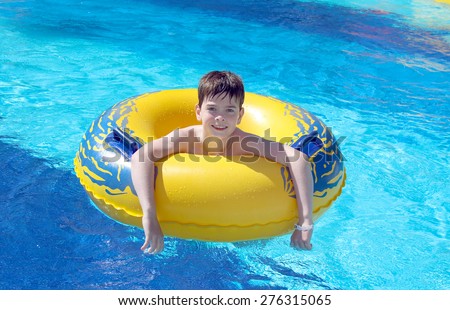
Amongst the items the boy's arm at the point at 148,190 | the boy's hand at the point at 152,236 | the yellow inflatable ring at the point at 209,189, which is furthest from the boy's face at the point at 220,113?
the boy's hand at the point at 152,236

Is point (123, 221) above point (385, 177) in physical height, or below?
above

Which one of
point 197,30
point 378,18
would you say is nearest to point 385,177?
point 197,30

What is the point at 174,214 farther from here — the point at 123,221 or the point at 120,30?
the point at 120,30

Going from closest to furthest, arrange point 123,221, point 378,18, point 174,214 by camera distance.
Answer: point 174,214, point 123,221, point 378,18

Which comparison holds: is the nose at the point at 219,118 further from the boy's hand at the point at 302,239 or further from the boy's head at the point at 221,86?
the boy's hand at the point at 302,239

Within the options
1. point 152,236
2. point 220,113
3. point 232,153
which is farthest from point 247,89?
point 152,236

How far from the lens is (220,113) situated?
279cm

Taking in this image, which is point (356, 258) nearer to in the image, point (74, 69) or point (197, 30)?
point (74, 69)

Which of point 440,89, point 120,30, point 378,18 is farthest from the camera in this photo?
point 378,18

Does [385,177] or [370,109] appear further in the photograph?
[370,109]

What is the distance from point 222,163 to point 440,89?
15.0 ft

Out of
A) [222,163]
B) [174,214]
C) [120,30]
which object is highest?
[222,163]

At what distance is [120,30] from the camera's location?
830cm

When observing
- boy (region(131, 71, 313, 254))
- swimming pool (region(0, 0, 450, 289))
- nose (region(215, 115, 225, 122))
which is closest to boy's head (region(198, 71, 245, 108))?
boy (region(131, 71, 313, 254))
